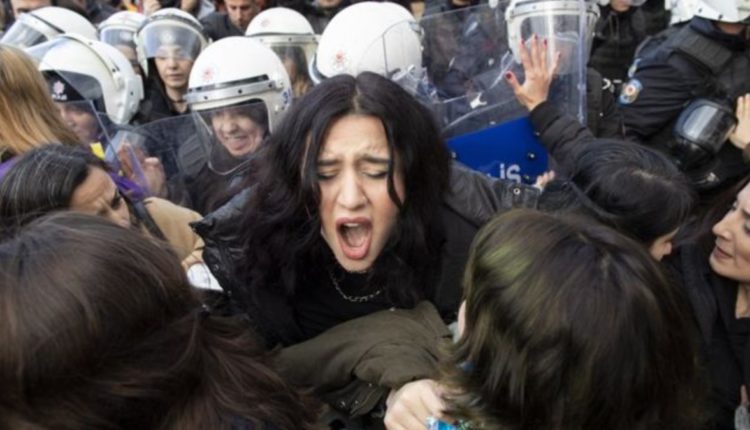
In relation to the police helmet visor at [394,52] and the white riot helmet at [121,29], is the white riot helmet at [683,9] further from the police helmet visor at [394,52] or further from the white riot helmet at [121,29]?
the white riot helmet at [121,29]

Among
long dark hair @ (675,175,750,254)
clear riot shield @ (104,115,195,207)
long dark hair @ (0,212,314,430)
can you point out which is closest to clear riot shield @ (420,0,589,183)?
long dark hair @ (675,175,750,254)

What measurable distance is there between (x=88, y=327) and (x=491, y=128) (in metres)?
2.09

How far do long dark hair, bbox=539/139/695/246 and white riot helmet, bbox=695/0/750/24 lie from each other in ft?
5.87

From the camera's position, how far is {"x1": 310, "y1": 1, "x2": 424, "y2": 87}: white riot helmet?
141 inches

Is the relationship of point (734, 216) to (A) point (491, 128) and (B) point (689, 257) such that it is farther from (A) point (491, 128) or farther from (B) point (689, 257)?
(A) point (491, 128)

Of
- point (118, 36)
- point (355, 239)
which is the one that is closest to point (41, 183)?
point (355, 239)

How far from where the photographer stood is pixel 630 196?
1.95m

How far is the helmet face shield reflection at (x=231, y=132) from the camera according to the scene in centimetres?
331

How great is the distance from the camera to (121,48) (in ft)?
16.8

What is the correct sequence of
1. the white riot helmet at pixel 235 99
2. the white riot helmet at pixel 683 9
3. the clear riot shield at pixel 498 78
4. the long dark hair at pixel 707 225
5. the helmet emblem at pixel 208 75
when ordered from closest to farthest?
the long dark hair at pixel 707 225 → the clear riot shield at pixel 498 78 → the white riot helmet at pixel 235 99 → the helmet emblem at pixel 208 75 → the white riot helmet at pixel 683 9

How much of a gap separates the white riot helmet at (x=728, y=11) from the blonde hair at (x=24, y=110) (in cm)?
289

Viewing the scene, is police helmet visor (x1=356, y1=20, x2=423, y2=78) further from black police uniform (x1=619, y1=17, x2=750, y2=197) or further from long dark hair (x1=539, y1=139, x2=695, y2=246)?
long dark hair (x1=539, y1=139, x2=695, y2=246)

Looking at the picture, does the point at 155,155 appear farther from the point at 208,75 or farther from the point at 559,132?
the point at 559,132

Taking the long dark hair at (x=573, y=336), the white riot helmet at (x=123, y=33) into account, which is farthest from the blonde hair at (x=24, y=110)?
the white riot helmet at (x=123, y=33)
